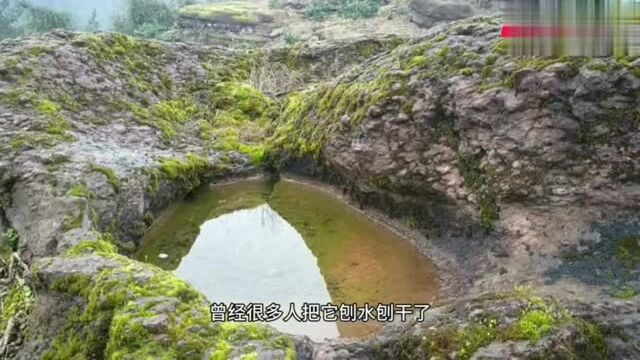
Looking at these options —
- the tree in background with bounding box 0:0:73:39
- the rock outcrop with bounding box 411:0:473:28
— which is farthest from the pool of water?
the tree in background with bounding box 0:0:73:39

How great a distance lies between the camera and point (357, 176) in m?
9.20

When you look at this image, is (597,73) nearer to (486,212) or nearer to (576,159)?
(576,159)

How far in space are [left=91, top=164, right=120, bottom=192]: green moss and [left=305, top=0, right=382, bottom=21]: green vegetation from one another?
28219 mm

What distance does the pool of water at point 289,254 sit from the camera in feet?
21.3

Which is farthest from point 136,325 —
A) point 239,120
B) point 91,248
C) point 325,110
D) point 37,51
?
point 239,120

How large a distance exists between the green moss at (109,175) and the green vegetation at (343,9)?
28.2 meters

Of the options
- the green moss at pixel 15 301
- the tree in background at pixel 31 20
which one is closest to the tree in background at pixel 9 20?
the tree in background at pixel 31 20

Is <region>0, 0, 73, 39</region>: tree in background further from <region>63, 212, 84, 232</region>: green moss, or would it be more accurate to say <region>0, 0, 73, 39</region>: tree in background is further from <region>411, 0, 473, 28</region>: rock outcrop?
<region>63, 212, 84, 232</region>: green moss

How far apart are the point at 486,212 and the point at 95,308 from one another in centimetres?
438

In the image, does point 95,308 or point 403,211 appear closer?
point 95,308

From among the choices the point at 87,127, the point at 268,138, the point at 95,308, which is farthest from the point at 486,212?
the point at 87,127

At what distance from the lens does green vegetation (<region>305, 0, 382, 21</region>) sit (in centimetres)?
3491

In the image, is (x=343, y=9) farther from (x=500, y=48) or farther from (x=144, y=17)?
(x=500, y=48)

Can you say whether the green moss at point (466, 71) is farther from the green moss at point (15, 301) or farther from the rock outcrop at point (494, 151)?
the green moss at point (15, 301)
